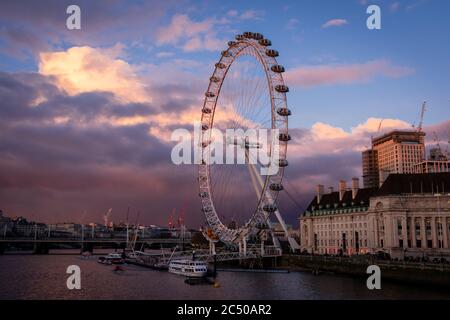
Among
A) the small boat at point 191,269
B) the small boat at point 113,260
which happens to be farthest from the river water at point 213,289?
the small boat at point 113,260

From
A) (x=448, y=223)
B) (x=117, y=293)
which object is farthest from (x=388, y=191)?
(x=117, y=293)

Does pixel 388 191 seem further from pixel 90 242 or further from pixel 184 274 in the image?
pixel 90 242

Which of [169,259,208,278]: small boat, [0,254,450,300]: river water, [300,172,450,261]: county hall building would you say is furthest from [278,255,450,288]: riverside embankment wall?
[169,259,208,278]: small boat

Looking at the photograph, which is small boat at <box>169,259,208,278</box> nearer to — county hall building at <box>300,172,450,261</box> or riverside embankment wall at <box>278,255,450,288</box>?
riverside embankment wall at <box>278,255,450,288</box>

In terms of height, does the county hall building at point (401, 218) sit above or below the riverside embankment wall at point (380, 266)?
above

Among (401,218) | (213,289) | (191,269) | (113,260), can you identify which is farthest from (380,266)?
(113,260)

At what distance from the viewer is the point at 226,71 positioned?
81.6 m

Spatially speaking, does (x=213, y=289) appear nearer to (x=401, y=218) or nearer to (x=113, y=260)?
(x=401, y=218)

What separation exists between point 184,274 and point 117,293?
67.0 ft

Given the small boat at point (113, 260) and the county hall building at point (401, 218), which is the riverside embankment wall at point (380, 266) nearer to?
the county hall building at point (401, 218)

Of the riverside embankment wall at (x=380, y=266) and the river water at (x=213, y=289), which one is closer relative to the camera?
the river water at (x=213, y=289)

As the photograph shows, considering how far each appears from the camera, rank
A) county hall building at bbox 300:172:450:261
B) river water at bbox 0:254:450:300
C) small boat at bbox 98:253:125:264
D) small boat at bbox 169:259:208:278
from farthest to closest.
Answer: small boat at bbox 98:253:125:264
county hall building at bbox 300:172:450:261
small boat at bbox 169:259:208:278
river water at bbox 0:254:450:300

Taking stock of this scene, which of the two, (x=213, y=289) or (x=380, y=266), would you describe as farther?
(x=380, y=266)

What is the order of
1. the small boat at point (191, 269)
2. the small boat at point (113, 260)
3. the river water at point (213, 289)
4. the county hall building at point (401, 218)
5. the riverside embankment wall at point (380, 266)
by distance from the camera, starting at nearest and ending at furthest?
the river water at point (213, 289) < the riverside embankment wall at point (380, 266) < the small boat at point (191, 269) < the county hall building at point (401, 218) < the small boat at point (113, 260)
